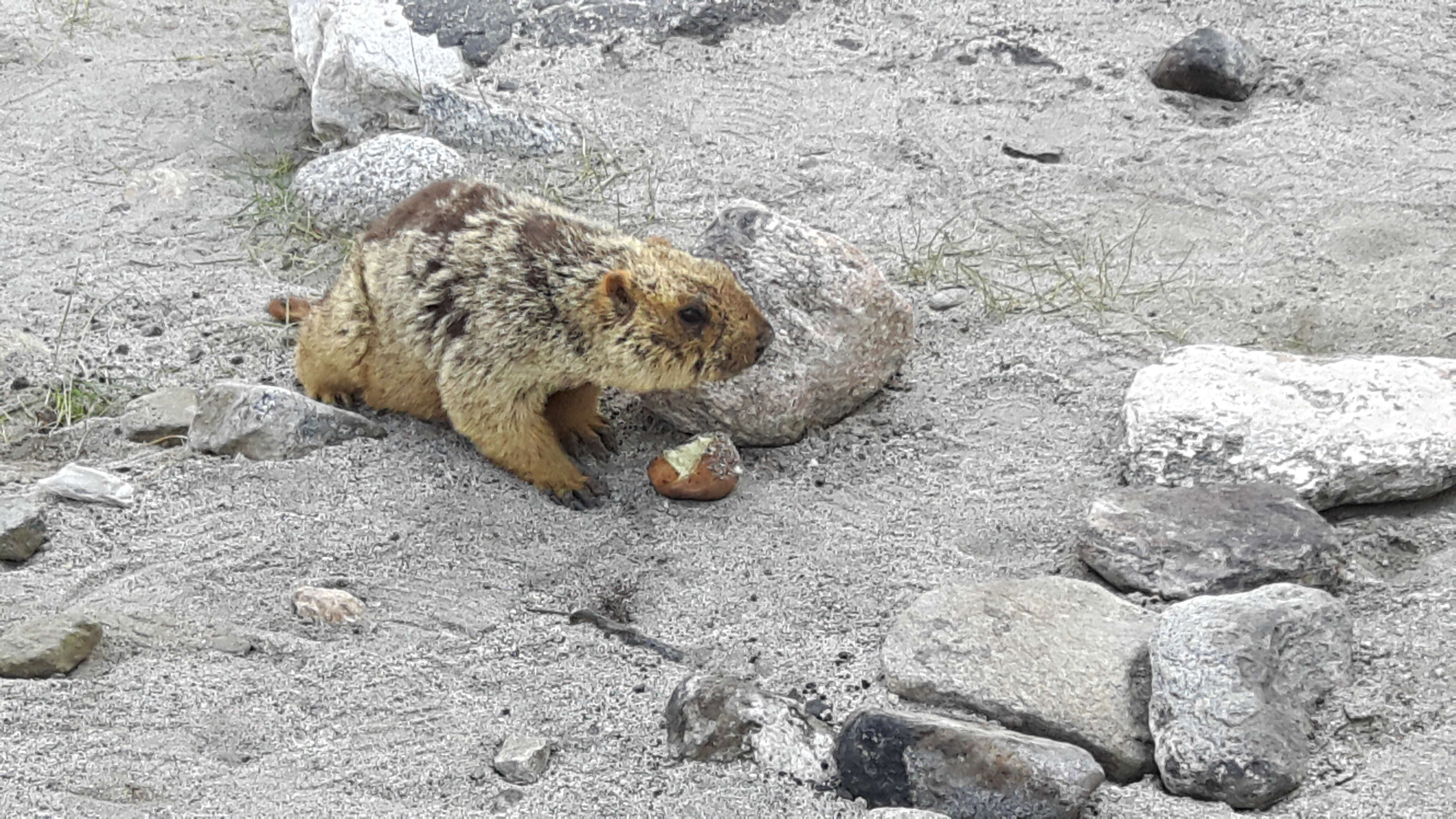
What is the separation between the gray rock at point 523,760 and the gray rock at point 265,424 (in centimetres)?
191

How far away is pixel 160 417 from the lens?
549 cm

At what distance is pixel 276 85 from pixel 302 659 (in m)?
5.07

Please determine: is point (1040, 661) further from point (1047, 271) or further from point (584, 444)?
point (1047, 271)

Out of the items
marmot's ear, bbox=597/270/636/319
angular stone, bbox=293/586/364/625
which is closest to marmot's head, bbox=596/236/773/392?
marmot's ear, bbox=597/270/636/319

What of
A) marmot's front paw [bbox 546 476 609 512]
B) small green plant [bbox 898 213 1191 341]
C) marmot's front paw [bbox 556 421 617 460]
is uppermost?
small green plant [bbox 898 213 1191 341]

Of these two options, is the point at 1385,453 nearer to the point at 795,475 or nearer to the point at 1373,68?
the point at 795,475

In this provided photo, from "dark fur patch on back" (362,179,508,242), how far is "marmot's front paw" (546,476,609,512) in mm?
1097

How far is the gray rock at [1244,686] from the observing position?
3.35m

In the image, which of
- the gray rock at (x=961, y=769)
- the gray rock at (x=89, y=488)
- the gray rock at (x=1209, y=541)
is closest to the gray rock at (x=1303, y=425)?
the gray rock at (x=1209, y=541)

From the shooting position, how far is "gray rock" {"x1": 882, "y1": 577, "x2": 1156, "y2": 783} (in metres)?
3.60

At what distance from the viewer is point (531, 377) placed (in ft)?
16.7

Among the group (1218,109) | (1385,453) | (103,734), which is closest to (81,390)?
(103,734)

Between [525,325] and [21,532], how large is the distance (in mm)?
1789

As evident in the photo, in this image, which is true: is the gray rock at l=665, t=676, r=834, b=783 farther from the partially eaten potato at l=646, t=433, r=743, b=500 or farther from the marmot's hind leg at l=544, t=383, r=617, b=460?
the marmot's hind leg at l=544, t=383, r=617, b=460
